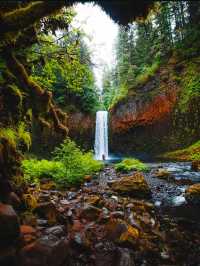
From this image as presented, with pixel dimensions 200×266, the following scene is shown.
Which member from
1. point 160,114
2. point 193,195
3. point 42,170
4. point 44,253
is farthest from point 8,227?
point 160,114

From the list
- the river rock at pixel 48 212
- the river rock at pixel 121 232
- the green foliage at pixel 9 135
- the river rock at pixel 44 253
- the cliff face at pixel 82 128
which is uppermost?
the cliff face at pixel 82 128

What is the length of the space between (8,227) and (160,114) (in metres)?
22.5

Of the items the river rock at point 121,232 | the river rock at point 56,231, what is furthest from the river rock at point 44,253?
the river rock at point 121,232

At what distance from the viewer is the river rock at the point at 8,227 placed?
331cm

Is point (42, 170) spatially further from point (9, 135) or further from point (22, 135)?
point (9, 135)

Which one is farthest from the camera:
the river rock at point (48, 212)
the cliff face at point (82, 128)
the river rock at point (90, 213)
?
the cliff face at point (82, 128)

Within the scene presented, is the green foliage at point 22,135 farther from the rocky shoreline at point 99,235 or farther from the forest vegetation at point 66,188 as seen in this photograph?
the rocky shoreline at point 99,235

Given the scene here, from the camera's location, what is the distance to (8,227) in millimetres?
3352

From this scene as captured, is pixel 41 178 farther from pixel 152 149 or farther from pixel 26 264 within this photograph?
pixel 152 149

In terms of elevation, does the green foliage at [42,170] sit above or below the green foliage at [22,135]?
below

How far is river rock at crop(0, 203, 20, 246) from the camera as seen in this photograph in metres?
3.31

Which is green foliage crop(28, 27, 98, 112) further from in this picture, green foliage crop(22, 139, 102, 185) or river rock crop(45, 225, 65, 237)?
river rock crop(45, 225, 65, 237)

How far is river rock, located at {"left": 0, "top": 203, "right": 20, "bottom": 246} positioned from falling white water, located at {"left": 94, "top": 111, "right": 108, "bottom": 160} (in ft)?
81.4

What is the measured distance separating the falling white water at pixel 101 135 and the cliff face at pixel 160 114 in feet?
2.55
